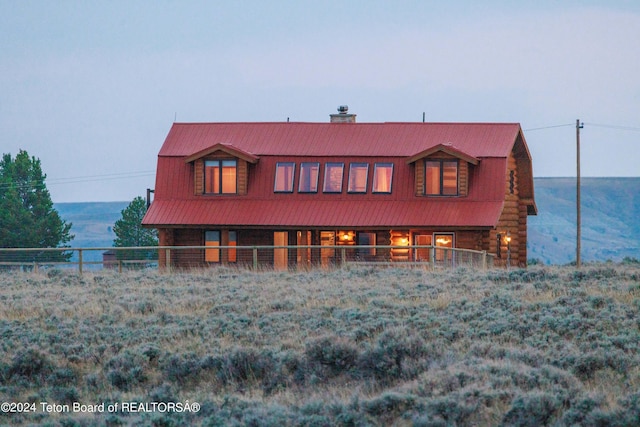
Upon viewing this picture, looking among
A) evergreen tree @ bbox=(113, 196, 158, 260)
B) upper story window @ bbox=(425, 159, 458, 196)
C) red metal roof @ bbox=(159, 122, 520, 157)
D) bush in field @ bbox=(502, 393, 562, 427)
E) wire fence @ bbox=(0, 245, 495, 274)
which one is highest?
red metal roof @ bbox=(159, 122, 520, 157)

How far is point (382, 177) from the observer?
43.7m

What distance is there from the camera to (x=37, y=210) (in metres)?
75.9

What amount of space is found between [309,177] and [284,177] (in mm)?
975

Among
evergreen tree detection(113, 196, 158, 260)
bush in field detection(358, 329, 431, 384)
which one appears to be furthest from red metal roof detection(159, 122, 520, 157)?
evergreen tree detection(113, 196, 158, 260)

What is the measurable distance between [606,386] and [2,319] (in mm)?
13074

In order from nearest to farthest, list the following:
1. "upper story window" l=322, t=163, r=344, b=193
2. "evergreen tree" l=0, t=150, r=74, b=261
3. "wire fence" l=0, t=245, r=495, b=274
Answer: "wire fence" l=0, t=245, r=495, b=274 < "upper story window" l=322, t=163, r=344, b=193 < "evergreen tree" l=0, t=150, r=74, b=261

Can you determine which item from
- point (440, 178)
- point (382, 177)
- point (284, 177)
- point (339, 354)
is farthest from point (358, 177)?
point (339, 354)

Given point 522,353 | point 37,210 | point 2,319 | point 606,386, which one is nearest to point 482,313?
point 522,353

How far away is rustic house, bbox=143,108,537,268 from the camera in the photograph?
42625 mm

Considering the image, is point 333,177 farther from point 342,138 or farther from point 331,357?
point 331,357

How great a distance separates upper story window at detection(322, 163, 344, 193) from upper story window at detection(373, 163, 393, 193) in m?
1.31

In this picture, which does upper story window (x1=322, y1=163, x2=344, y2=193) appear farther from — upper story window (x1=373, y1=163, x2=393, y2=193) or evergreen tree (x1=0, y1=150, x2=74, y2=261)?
evergreen tree (x1=0, y1=150, x2=74, y2=261)

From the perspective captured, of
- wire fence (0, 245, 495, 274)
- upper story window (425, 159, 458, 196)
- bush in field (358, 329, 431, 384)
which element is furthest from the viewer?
upper story window (425, 159, 458, 196)

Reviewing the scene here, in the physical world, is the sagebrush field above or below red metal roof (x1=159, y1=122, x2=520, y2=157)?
below
